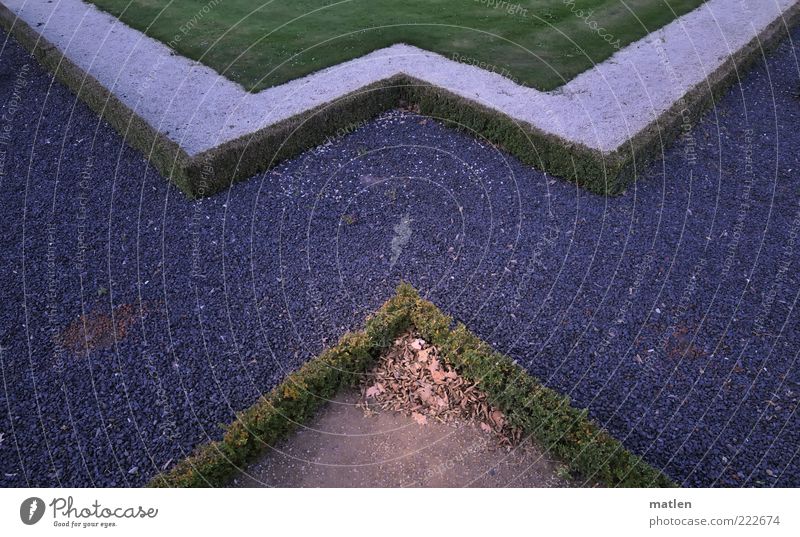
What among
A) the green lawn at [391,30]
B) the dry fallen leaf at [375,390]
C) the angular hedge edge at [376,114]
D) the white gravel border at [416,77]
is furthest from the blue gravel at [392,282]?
the green lawn at [391,30]

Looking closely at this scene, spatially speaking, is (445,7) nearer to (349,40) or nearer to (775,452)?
(349,40)

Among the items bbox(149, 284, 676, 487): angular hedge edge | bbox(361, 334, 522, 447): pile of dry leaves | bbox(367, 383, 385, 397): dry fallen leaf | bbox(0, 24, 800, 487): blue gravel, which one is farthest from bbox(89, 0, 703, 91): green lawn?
bbox(367, 383, 385, 397): dry fallen leaf

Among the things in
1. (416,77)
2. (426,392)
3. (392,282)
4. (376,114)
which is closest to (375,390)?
(426,392)

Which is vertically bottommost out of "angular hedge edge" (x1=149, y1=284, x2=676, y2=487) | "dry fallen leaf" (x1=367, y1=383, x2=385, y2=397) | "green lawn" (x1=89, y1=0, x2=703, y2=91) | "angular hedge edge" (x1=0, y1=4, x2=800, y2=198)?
"dry fallen leaf" (x1=367, y1=383, x2=385, y2=397)

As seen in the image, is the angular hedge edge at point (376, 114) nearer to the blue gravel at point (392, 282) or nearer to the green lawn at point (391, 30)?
the blue gravel at point (392, 282)

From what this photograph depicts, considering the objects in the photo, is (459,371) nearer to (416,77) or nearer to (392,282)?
(392,282)

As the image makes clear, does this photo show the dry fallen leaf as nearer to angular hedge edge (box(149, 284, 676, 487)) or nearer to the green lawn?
angular hedge edge (box(149, 284, 676, 487))
